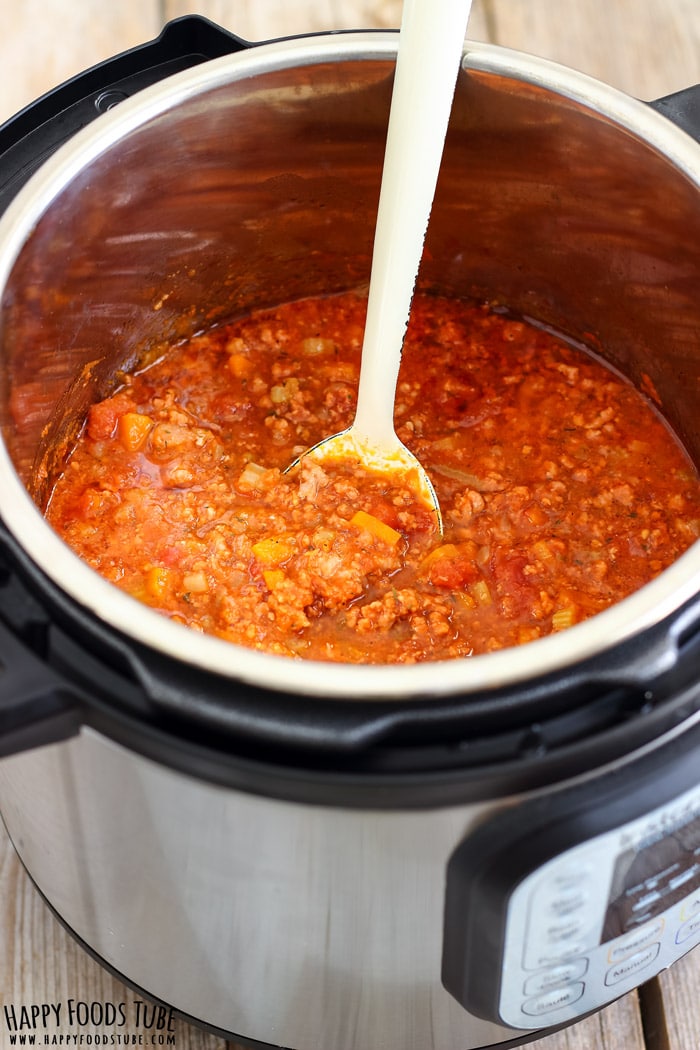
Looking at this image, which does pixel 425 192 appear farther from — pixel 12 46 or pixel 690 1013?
pixel 12 46

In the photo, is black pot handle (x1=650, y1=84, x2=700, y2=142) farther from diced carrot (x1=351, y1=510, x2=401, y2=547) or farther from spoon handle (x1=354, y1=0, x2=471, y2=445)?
diced carrot (x1=351, y1=510, x2=401, y2=547)

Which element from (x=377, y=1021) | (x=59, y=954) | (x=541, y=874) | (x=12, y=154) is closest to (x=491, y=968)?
(x=541, y=874)

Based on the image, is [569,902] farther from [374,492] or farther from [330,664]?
[374,492]

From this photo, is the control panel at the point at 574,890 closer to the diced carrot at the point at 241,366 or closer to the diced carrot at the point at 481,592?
the diced carrot at the point at 481,592

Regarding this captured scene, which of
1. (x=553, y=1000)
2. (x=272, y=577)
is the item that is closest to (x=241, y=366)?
(x=272, y=577)

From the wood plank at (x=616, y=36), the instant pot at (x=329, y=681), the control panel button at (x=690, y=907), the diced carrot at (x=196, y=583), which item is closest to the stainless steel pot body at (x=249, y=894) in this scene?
the instant pot at (x=329, y=681)

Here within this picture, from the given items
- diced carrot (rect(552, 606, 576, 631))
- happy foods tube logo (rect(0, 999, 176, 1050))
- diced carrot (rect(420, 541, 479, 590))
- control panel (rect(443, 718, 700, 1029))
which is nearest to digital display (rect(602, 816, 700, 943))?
control panel (rect(443, 718, 700, 1029))
